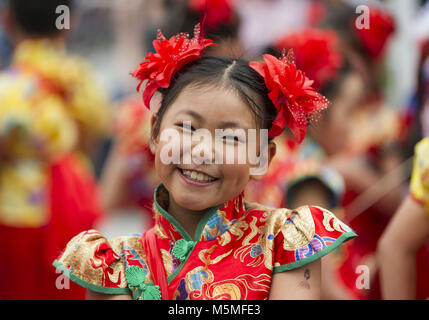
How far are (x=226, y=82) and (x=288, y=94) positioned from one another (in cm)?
17

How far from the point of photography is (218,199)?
77.0 inches

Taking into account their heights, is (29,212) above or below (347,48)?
below

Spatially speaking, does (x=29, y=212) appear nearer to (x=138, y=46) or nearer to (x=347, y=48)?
(x=347, y=48)

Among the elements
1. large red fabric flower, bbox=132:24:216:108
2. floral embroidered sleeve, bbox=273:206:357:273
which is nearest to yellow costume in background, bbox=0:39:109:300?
large red fabric flower, bbox=132:24:216:108

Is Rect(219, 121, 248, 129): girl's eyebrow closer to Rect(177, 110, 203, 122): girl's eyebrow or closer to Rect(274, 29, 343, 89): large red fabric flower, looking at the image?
Rect(177, 110, 203, 122): girl's eyebrow

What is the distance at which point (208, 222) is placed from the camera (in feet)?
6.55

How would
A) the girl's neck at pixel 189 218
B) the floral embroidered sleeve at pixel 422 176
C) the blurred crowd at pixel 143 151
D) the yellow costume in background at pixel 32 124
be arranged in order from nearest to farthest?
1. the girl's neck at pixel 189 218
2. the floral embroidered sleeve at pixel 422 176
3. the blurred crowd at pixel 143 151
4. the yellow costume in background at pixel 32 124

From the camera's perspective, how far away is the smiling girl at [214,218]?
1.93 meters

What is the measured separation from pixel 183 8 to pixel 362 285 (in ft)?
5.83

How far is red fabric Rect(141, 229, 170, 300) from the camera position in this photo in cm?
196

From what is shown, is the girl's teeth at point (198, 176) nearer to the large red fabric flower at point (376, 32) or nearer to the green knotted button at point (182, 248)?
the green knotted button at point (182, 248)

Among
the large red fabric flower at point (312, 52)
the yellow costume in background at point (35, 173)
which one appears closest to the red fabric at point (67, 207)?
the yellow costume in background at point (35, 173)

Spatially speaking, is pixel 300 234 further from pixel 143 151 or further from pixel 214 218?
pixel 143 151
